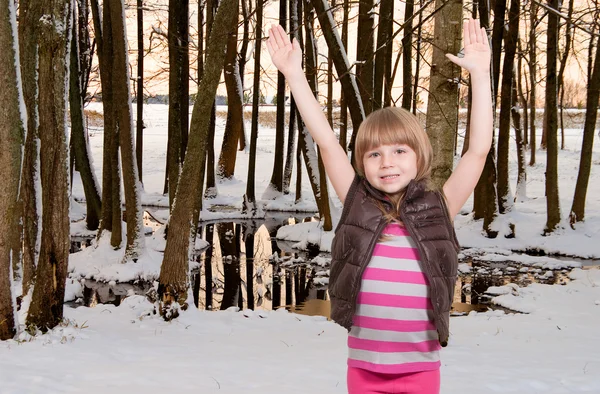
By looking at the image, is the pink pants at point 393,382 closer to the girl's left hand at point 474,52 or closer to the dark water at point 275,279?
the girl's left hand at point 474,52

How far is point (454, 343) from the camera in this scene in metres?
7.05

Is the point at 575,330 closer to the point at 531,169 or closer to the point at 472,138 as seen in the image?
the point at 472,138

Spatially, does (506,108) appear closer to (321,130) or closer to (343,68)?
(343,68)

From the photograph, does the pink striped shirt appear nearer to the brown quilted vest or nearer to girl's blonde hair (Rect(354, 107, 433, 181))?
the brown quilted vest

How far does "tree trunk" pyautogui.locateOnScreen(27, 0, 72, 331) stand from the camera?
6.54 metres

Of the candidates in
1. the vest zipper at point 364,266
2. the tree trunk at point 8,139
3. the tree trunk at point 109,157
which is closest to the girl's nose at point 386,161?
the vest zipper at point 364,266

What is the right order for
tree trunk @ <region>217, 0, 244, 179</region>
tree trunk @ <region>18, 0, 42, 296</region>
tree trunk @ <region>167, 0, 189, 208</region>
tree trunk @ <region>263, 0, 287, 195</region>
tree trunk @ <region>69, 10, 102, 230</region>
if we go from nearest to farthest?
tree trunk @ <region>18, 0, 42, 296</region>
tree trunk @ <region>167, 0, 189, 208</region>
tree trunk @ <region>69, 10, 102, 230</region>
tree trunk @ <region>263, 0, 287, 195</region>
tree trunk @ <region>217, 0, 244, 179</region>

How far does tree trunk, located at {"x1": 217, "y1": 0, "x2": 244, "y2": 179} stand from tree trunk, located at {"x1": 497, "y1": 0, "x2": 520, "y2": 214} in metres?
9.33

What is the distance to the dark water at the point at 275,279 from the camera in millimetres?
10563

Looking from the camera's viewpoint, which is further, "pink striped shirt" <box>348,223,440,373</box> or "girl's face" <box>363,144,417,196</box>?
"girl's face" <box>363,144,417,196</box>

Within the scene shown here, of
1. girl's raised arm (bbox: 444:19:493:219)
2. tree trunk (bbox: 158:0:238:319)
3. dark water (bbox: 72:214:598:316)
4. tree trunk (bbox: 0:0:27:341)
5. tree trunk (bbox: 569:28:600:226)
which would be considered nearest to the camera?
girl's raised arm (bbox: 444:19:493:219)

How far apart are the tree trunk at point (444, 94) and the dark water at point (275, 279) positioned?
441 centimetres

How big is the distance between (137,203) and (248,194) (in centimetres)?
900

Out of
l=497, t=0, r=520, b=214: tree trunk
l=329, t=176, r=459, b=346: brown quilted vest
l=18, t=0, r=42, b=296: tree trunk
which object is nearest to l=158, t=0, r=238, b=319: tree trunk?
l=18, t=0, r=42, b=296: tree trunk
